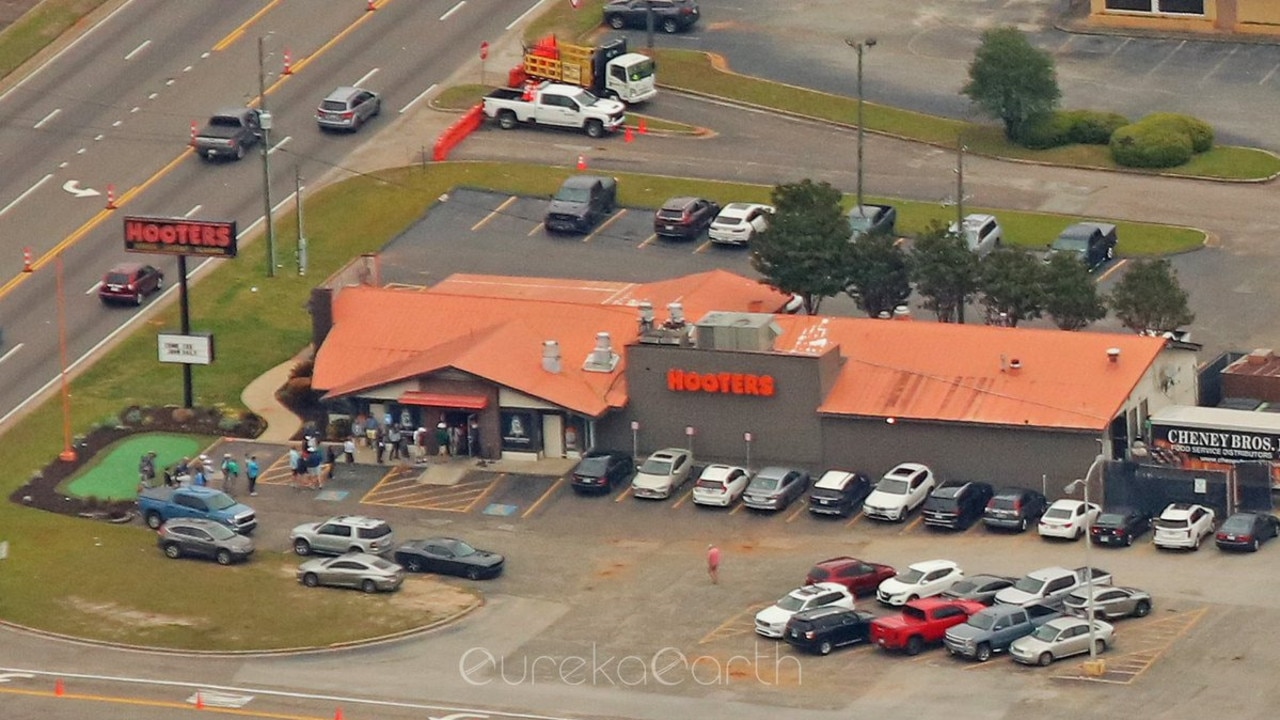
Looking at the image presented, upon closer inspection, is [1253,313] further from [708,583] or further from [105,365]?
[105,365]

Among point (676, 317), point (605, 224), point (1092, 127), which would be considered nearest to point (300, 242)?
point (605, 224)

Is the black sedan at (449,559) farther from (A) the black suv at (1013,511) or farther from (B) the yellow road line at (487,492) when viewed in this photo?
(A) the black suv at (1013,511)

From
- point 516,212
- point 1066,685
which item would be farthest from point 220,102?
point 1066,685

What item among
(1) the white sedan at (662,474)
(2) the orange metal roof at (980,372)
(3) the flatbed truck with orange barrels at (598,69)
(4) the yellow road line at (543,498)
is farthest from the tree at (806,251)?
(3) the flatbed truck with orange barrels at (598,69)

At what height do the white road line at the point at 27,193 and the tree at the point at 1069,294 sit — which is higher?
the white road line at the point at 27,193

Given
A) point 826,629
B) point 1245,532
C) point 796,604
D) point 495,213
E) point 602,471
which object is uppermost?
point 495,213

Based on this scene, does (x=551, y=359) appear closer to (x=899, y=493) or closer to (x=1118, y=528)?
(x=899, y=493)
